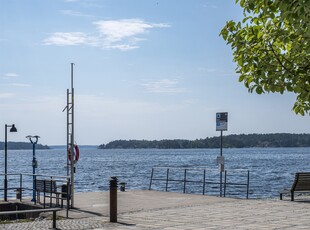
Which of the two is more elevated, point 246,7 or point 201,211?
point 246,7

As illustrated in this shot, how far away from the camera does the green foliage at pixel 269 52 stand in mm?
7629

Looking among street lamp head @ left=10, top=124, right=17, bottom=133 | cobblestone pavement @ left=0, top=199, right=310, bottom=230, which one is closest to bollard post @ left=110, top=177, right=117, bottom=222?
cobblestone pavement @ left=0, top=199, right=310, bottom=230

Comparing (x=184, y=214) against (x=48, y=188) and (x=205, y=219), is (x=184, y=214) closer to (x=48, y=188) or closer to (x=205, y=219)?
(x=205, y=219)

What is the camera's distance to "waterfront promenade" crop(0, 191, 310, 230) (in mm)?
12781

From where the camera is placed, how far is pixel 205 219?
13.6 m

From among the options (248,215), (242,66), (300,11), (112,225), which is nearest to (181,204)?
(248,215)

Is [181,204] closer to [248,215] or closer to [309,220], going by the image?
[248,215]

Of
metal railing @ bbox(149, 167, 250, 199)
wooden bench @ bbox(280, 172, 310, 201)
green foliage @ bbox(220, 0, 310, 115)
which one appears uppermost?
green foliage @ bbox(220, 0, 310, 115)

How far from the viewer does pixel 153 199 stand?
18312 mm

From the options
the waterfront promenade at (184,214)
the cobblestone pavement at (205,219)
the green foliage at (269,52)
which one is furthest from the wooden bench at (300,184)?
the green foliage at (269,52)

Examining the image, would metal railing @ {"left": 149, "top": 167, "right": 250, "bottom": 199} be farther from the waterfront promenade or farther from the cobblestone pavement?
the cobblestone pavement

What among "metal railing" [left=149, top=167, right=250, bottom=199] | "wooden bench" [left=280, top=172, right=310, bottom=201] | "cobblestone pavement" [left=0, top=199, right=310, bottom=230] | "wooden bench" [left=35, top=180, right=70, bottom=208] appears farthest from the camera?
"metal railing" [left=149, top=167, right=250, bottom=199]

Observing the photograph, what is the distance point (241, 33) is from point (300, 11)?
1.56 m

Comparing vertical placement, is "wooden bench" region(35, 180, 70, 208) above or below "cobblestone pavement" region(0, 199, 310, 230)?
above
